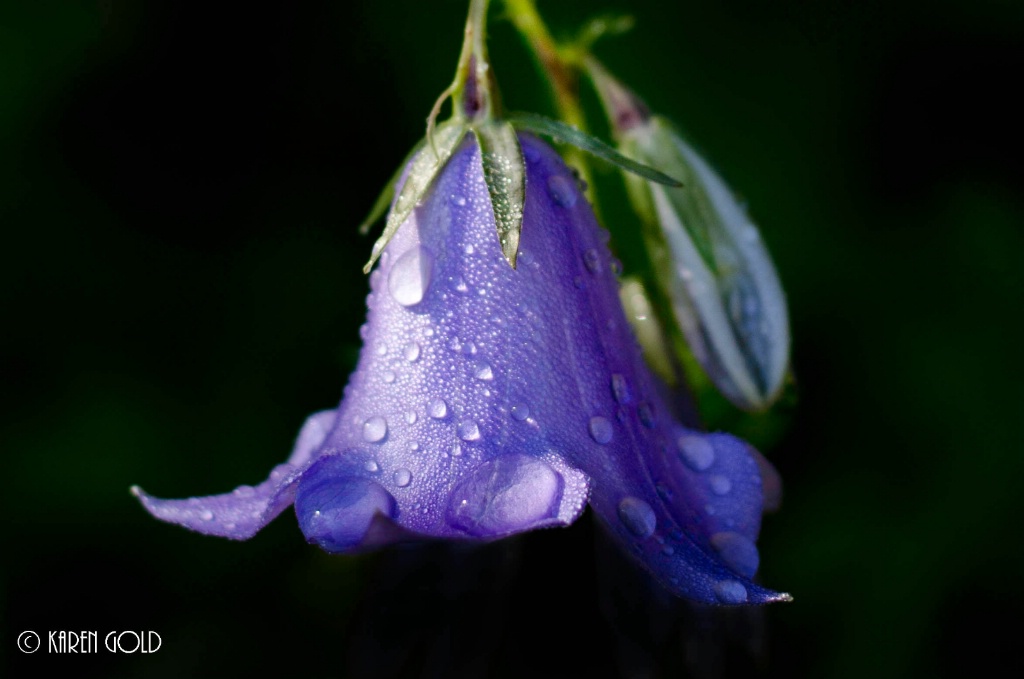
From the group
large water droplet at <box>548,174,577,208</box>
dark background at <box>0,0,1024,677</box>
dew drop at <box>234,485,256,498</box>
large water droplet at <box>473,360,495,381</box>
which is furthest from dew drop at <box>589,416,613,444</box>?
dark background at <box>0,0,1024,677</box>

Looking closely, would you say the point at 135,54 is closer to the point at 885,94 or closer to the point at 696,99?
the point at 696,99

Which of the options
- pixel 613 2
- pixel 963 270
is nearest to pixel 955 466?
pixel 963 270

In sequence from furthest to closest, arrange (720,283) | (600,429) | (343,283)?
1. (343,283)
2. (720,283)
3. (600,429)

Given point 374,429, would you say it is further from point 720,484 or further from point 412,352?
point 720,484

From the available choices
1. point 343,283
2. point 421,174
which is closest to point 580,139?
point 421,174

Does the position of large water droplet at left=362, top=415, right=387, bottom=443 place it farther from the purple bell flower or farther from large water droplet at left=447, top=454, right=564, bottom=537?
large water droplet at left=447, top=454, right=564, bottom=537

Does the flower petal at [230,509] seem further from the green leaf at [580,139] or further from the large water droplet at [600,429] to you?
the green leaf at [580,139]

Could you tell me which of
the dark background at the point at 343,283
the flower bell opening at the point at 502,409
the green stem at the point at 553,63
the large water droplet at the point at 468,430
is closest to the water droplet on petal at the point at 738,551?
the flower bell opening at the point at 502,409
